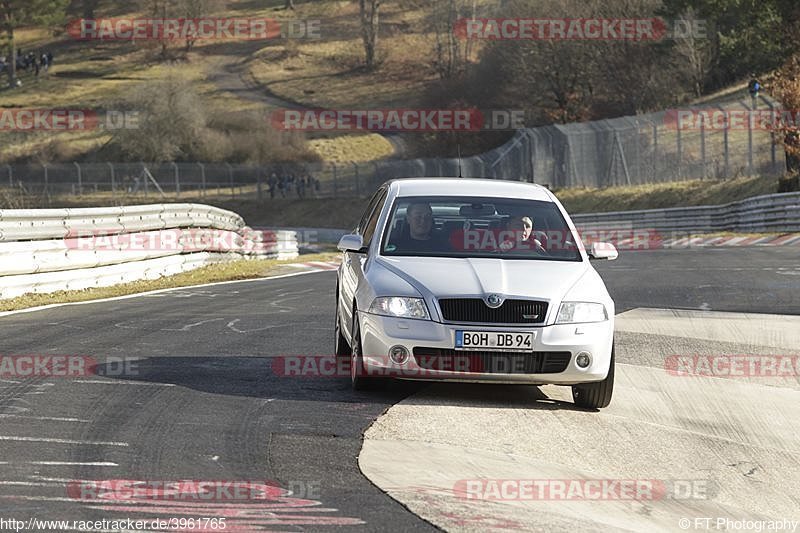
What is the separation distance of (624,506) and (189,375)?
4.58 meters

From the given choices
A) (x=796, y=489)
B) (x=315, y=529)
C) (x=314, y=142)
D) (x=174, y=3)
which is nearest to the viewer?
(x=315, y=529)

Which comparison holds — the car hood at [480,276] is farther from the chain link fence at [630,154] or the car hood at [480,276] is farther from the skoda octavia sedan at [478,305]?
the chain link fence at [630,154]

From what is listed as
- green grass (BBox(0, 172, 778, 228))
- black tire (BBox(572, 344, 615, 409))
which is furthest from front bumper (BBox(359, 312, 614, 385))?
green grass (BBox(0, 172, 778, 228))

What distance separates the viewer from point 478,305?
355 inches

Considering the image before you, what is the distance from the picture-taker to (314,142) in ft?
301

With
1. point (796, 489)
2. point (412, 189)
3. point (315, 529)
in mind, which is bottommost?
point (796, 489)

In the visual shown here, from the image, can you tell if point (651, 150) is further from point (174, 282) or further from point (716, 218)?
point (174, 282)

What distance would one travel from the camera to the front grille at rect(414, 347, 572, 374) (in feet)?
29.4

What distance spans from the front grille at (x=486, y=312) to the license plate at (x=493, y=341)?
0.30ft

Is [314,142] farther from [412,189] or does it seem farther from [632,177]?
[412,189]

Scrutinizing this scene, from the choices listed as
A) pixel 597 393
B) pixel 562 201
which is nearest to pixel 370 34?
pixel 562 201

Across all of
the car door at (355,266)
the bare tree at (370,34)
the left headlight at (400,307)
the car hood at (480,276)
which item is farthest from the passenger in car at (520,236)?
the bare tree at (370,34)

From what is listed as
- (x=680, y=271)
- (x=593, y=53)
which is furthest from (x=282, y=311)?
(x=593, y=53)

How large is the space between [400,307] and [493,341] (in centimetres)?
70
